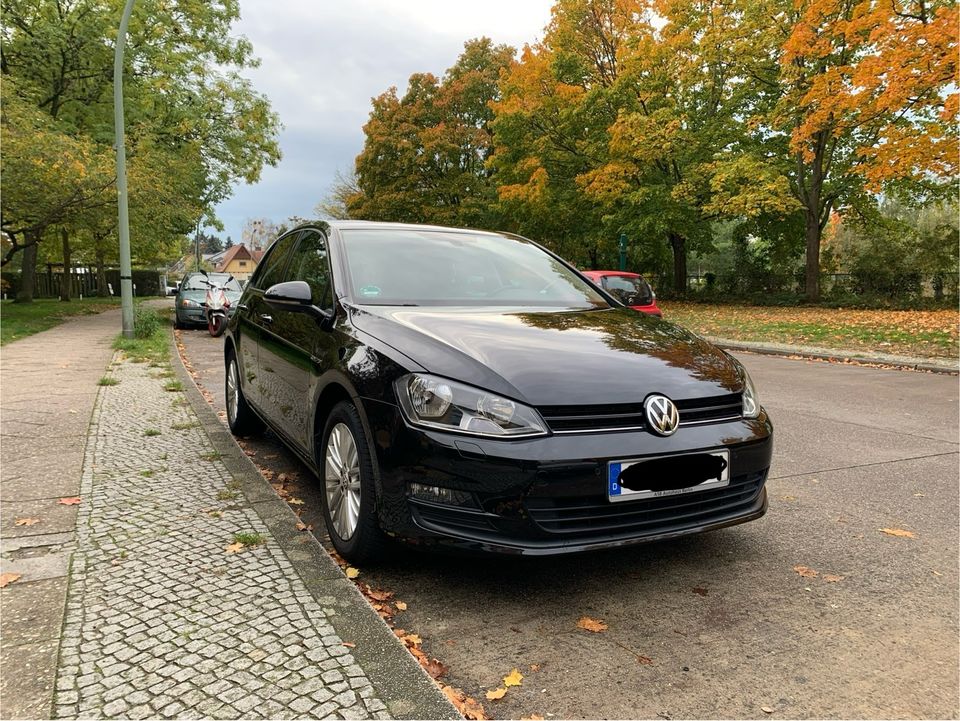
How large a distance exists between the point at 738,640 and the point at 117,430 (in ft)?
17.3

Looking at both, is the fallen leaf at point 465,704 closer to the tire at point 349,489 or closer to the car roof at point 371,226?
the tire at point 349,489

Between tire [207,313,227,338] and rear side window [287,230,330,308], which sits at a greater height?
rear side window [287,230,330,308]

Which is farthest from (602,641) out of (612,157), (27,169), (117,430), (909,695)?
(612,157)

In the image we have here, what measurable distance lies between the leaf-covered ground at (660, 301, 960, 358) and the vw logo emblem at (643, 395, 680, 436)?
11025 mm

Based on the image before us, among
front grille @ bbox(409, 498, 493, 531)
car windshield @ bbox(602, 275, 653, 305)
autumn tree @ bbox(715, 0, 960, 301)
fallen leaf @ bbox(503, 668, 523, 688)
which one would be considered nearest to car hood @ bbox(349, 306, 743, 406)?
front grille @ bbox(409, 498, 493, 531)

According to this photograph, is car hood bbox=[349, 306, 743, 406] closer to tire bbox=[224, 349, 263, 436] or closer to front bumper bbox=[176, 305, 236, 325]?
tire bbox=[224, 349, 263, 436]

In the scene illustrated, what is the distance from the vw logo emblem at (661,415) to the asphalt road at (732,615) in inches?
29.8

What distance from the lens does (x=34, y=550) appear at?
330 cm

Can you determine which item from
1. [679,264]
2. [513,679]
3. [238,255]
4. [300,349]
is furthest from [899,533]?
[238,255]

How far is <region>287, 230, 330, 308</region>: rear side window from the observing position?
390 cm

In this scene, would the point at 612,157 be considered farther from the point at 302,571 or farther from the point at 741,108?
the point at 302,571

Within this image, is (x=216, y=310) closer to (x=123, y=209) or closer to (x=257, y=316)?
(x=123, y=209)

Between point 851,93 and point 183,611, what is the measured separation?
14862 millimetres

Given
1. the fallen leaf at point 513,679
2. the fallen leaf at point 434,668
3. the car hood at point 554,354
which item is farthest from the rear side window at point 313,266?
the fallen leaf at point 513,679
